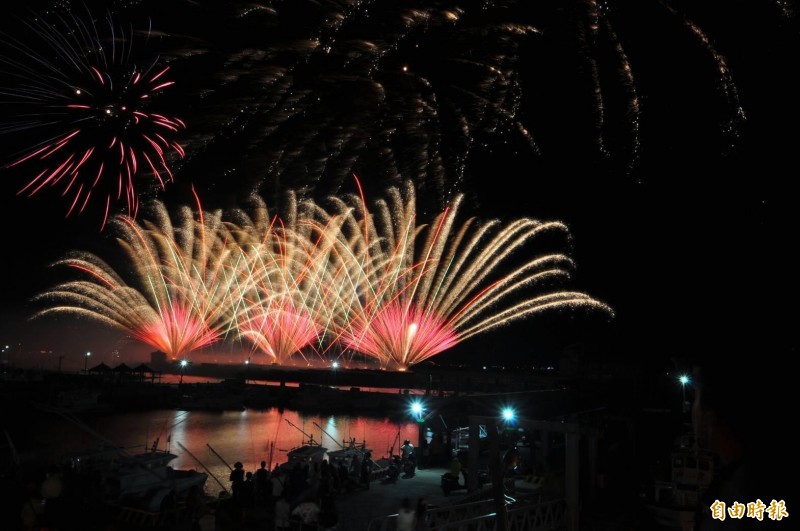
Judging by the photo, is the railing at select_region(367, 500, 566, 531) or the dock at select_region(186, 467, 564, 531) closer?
the railing at select_region(367, 500, 566, 531)

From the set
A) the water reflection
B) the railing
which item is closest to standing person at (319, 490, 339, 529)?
the railing

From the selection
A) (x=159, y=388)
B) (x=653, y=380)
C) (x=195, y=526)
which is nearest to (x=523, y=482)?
(x=195, y=526)

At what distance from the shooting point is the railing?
10820 mm

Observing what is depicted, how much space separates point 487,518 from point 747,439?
8863 millimetres

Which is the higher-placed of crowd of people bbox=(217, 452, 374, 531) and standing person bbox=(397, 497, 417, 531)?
standing person bbox=(397, 497, 417, 531)

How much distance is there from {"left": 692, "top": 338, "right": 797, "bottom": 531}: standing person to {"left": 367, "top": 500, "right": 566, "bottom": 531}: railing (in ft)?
25.9

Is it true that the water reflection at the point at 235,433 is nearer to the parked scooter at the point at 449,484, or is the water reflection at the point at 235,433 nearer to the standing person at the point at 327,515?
the parked scooter at the point at 449,484

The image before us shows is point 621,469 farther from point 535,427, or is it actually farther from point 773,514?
point 773,514

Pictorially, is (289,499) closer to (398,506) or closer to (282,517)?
(282,517)

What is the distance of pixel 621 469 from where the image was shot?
16844 millimetres

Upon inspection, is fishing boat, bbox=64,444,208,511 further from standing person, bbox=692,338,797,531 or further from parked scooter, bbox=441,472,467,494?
standing person, bbox=692,338,797,531

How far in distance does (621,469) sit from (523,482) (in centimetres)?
328

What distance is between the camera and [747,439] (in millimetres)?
2889

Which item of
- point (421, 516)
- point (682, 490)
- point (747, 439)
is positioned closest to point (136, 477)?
point (421, 516)
